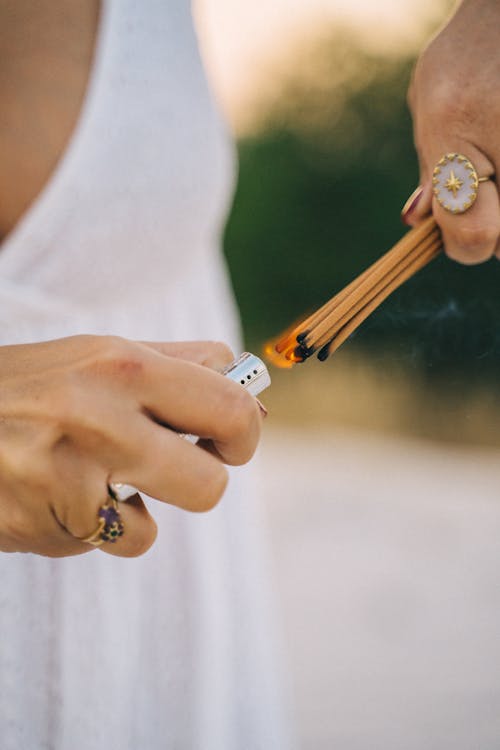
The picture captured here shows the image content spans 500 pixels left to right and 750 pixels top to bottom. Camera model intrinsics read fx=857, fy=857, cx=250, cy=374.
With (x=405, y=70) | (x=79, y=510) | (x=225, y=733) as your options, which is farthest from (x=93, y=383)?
(x=405, y=70)

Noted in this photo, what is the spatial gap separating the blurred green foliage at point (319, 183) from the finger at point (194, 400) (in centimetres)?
490

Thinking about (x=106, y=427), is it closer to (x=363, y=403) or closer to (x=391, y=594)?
(x=391, y=594)

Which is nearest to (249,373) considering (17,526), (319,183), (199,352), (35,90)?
(199,352)

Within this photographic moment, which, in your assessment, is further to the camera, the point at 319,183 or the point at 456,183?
the point at 319,183

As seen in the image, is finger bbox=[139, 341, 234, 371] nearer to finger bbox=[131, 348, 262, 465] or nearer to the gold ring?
finger bbox=[131, 348, 262, 465]

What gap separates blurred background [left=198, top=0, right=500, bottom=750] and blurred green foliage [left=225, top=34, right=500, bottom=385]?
18 millimetres

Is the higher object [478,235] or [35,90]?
[35,90]

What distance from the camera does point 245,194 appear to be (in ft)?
24.4

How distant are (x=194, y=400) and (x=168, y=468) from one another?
0.04 m

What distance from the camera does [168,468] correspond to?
0.51m

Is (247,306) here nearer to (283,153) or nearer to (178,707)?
(283,153)

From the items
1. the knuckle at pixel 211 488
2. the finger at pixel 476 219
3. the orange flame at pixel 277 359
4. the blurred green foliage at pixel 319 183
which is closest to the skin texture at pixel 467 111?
the finger at pixel 476 219

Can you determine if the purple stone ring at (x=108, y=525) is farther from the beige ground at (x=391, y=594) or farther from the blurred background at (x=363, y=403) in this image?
the beige ground at (x=391, y=594)

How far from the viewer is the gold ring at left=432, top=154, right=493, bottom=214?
2.14 feet
